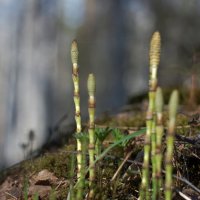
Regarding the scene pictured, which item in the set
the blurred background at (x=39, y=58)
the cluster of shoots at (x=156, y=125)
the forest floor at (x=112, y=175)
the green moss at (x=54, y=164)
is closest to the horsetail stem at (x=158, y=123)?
the cluster of shoots at (x=156, y=125)

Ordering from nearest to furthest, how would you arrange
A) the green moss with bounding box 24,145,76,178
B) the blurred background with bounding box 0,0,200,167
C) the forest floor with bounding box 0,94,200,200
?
the forest floor with bounding box 0,94,200,200
the green moss with bounding box 24,145,76,178
the blurred background with bounding box 0,0,200,167

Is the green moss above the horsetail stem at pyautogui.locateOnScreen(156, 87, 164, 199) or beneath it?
beneath

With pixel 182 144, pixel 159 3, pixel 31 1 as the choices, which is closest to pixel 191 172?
pixel 182 144

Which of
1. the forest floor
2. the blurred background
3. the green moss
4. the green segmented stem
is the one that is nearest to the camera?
the green segmented stem

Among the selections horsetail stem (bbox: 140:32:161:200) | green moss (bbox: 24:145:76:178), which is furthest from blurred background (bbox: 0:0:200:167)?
horsetail stem (bbox: 140:32:161:200)

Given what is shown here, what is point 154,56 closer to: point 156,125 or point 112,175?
point 156,125

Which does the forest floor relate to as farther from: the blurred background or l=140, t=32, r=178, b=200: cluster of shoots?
the blurred background

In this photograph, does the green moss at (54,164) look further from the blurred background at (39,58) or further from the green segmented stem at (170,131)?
the blurred background at (39,58)

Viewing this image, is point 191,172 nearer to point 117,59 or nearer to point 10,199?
→ point 10,199

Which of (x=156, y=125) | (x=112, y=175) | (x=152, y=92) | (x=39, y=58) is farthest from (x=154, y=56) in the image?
(x=39, y=58)
